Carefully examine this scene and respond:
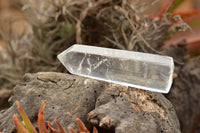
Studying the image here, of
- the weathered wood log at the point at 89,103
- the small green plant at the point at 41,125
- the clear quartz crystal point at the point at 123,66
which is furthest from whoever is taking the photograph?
the clear quartz crystal point at the point at 123,66

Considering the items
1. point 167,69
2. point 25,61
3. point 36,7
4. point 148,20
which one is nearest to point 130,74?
point 167,69

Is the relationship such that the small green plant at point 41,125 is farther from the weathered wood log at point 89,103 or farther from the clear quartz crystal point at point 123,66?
the clear quartz crystal point at point 123,66

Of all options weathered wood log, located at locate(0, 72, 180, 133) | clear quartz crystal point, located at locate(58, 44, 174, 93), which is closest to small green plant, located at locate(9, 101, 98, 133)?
weathered wood log, located at locate(0, 72, 180, 133)

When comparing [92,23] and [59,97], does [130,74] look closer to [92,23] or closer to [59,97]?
[59,97]

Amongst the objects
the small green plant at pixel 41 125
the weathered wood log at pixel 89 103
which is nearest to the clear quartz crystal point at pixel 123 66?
the weathered wood log at pixel 89 103

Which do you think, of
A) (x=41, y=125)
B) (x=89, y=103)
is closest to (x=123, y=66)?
(x=89, y=103)

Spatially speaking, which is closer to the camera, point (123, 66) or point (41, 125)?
point (41, 125)

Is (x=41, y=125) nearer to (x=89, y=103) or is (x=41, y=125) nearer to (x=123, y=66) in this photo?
(x=89, y=103)
